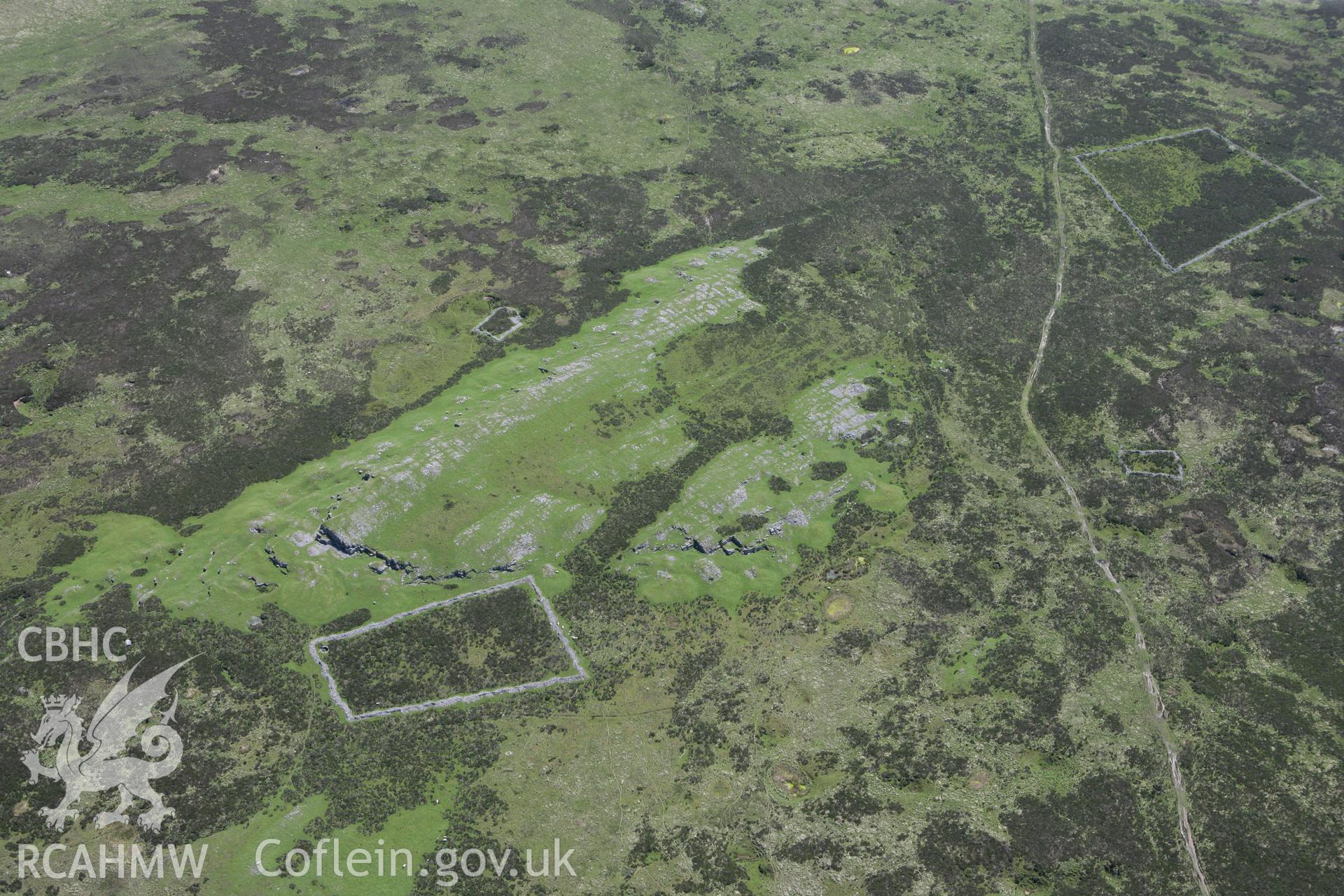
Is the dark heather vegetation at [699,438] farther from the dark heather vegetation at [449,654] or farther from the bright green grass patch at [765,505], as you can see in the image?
the bright green grass patch at [765,505]

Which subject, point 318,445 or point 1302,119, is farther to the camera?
point 1302,119

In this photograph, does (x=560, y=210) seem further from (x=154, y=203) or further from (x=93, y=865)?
(x=93, y=865)

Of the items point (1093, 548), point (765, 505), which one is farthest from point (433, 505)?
point (1093, 548)

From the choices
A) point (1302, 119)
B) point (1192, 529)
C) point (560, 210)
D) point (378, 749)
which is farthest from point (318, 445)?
point (1302, 119)

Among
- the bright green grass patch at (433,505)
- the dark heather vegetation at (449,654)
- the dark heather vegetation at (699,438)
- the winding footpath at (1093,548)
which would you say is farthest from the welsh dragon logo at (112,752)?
the winding footpath at (1093,548)

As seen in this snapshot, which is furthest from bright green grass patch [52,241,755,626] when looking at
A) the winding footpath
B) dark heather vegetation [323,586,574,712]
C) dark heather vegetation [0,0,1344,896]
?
the winding footpath

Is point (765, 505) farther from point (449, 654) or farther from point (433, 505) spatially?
point (449, 654)
